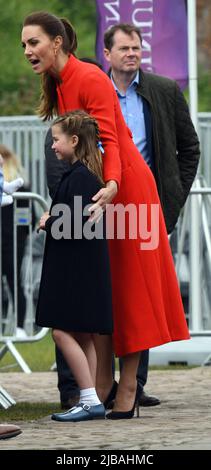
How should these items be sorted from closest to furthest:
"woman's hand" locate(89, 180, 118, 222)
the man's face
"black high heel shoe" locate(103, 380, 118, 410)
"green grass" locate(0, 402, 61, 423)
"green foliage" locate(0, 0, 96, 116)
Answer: "woman's hand" locate(89, 180, 118, 222)
"green grass" locate(0, 402, 61, 423)
"black high heel shoe" locate(103, 380, 118, 410)
the man's face
"green foliage" locate(0, 0, 96, 116)

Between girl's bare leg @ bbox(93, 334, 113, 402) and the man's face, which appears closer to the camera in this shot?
girl's bare leg @ bbox(93, 334, 113, 402)

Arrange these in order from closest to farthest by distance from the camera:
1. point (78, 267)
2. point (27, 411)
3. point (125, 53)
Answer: point (78, 267)
point (27, 411)
point (125, 53)

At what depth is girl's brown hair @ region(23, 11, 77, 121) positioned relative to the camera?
8.49 m

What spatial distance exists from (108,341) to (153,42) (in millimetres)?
4166

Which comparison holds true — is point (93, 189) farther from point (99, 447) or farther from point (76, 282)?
point (99, 447)

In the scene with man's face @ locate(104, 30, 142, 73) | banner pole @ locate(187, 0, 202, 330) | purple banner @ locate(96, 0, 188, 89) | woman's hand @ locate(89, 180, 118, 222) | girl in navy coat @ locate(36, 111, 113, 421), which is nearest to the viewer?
woman's hand @ locate(89, 180, 118, 222)

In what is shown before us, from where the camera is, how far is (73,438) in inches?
294

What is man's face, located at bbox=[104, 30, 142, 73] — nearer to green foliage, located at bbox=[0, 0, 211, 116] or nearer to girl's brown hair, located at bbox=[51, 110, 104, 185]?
girl's brown hair, located at bbox=[51, 110, 104, 185]

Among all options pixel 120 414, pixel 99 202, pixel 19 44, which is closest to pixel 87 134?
pixel 99 202

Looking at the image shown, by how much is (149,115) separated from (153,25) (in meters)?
3.27

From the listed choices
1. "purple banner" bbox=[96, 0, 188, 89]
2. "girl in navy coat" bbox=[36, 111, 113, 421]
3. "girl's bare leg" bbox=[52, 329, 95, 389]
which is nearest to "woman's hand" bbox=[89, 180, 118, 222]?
"girl in navy coat" bbox=[36, 111, 113, 421]

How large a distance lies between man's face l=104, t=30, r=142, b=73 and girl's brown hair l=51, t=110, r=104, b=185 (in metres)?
1.02

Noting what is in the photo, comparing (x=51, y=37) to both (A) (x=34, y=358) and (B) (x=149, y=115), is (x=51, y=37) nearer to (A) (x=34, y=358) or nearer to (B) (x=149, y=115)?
(B) (x=149, y=115)

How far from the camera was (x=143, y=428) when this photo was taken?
7910 mm
